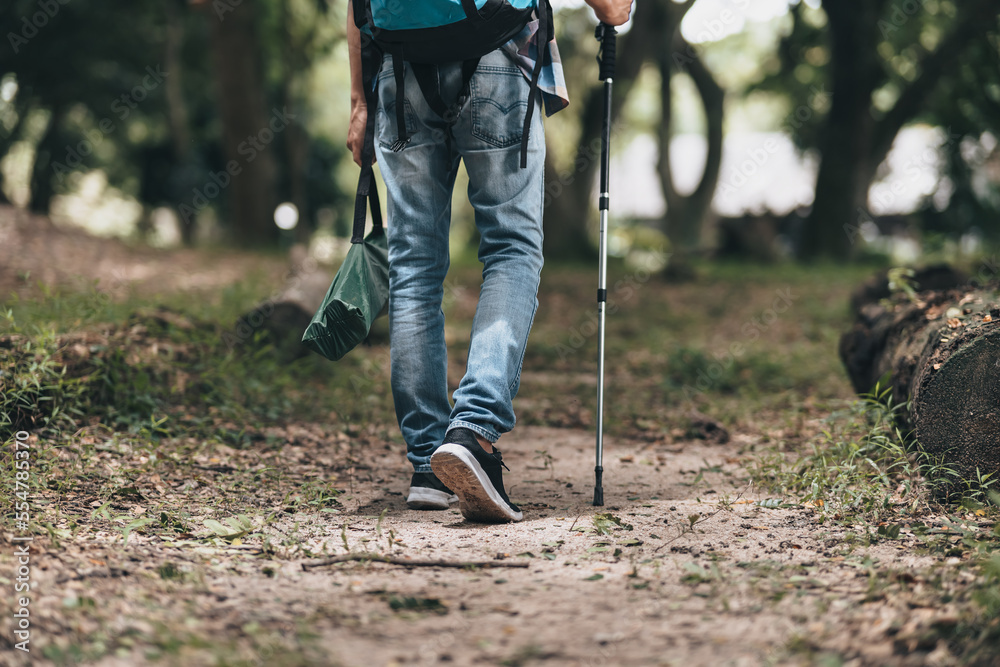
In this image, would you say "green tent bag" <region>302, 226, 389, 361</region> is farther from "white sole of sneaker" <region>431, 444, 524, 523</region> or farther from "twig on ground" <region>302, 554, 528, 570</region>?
"twig on ground" <region>302, 554, 528, 570</region>

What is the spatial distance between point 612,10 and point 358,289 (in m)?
1.27

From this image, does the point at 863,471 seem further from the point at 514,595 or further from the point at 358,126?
the point at 358,126

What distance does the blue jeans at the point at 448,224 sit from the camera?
2676 millimetres

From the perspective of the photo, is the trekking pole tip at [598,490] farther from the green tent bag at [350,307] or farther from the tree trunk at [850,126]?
the tree trunk at [850,126]

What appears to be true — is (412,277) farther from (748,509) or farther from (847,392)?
(847,392)

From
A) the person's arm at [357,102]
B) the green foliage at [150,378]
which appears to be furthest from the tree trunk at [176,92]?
the person's arm at [357,102]

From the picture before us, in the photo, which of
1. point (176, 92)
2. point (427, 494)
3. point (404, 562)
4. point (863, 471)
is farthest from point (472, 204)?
point (176, 92)

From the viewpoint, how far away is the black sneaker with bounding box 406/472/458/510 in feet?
9.14

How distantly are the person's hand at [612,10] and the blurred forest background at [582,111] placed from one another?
611 centimetres

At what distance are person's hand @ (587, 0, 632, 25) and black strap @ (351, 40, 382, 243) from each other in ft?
2.46

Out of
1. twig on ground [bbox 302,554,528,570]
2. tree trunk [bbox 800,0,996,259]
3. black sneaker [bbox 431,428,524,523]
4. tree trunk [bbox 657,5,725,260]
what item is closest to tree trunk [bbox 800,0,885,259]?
tree trunk [bbox 800,0,996,259]

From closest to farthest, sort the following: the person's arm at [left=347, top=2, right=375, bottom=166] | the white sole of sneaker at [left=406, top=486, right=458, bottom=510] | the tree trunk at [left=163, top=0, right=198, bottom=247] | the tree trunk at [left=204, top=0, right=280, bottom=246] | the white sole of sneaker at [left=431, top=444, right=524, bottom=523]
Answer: the white sole of sneaker at [left=431, top=444, right=524, bottom=523] → the white sole of sneaker at [left=406, top=486, right=458, bottom=510] → the person's arm at [left=347, top=2, right=375, bottom=166] → the tree trunk at [left=204, top=0, right=280, bottom=246] → the tree trunk at [left=163, top=0, right=198, bottom=247]

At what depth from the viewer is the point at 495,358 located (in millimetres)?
2600

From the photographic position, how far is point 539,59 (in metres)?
2.71
